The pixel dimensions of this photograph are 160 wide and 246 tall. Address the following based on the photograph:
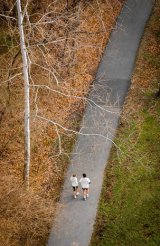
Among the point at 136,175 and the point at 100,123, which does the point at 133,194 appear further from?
the point at 100,123

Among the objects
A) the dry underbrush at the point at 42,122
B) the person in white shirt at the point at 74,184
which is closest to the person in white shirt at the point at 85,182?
the person in white shirt at the point at 74,184

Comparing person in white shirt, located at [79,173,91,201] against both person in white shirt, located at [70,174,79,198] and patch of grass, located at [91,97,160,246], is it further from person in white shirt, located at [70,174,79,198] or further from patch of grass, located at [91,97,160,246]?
patch of grass, located at [91,97,160,246]

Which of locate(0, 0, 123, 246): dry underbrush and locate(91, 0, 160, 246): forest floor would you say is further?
locate(91, 0, 160, 246): forest floor

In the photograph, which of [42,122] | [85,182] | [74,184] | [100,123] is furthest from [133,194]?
[42,122]

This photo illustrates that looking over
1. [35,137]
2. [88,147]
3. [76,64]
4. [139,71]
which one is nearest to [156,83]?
[139,71]

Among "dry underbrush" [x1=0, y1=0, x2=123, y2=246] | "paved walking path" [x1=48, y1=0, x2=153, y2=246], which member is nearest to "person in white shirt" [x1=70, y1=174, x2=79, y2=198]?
"paved walking path" [x1=48, y1=0, x2=153, y2=246]

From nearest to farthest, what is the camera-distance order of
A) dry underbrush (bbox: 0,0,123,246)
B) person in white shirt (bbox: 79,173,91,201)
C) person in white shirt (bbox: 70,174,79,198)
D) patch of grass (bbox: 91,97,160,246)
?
dry underbrush (bbox: 0,0,123,246) → patch of grass (bbox: 91,97,160,246) → person in white shirt (bbox: 79,173,91,201) → person in white shirt (bbox: 70,174,79,198)

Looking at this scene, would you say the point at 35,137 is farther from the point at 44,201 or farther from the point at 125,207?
the point at 125,207
